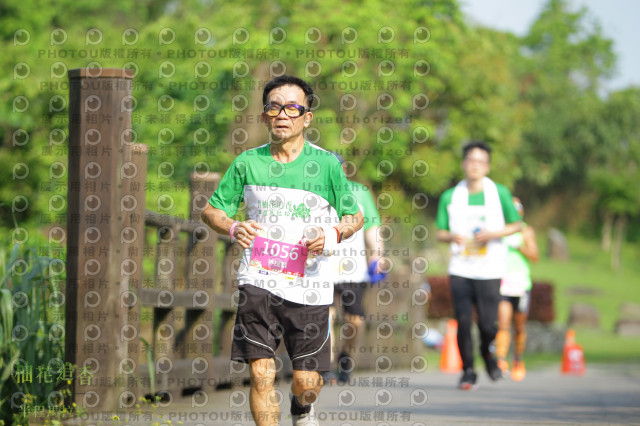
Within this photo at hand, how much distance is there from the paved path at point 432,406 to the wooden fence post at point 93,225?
0.31 meters

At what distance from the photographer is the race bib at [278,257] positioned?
5.51 meters

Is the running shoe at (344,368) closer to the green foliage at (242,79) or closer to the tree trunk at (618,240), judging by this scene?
the green foliage at (242,79)

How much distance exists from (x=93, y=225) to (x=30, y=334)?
0.86m

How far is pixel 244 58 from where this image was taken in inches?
893

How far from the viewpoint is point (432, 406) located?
333 inches

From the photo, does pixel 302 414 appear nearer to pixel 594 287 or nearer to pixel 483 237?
pixel 483 237

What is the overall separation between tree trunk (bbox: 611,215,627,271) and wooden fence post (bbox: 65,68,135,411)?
147ft

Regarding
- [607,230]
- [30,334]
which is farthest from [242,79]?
[607,230]

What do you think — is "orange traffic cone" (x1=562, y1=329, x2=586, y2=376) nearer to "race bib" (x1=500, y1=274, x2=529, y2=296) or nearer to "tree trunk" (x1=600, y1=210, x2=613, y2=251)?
"race bib" (x1=500, y1=274, x2=529, y2=296)

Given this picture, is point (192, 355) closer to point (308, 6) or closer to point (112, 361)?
point (112, 361)

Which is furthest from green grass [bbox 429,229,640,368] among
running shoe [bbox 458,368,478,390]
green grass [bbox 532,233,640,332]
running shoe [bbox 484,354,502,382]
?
running shoe [bbox 458,368,478,390]

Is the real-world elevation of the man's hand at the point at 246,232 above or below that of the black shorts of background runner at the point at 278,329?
above

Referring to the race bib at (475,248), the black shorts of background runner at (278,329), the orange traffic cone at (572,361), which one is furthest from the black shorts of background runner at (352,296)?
the orange traffic cone at (572,361)

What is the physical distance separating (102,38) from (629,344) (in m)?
15.1
